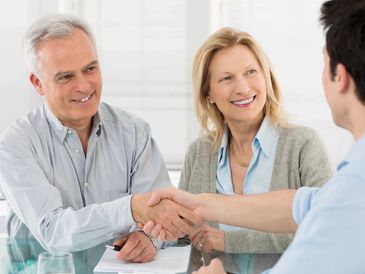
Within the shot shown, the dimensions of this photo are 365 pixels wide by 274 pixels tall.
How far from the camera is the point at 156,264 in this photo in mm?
2082

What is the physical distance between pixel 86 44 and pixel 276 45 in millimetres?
2304

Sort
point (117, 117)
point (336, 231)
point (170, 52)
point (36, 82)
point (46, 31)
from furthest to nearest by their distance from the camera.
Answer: point (170, 52), point (117, 117), point (36, 82), point (46, 31), point (336, 231)

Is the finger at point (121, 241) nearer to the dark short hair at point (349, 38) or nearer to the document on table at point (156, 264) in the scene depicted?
the document on table at point (156, 264)

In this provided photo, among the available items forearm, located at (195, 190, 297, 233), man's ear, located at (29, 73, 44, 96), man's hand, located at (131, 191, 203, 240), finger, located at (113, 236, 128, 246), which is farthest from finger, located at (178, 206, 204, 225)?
man's ear, located at (29, 73, 44, 96)

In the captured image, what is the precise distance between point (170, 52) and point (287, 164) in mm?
2187

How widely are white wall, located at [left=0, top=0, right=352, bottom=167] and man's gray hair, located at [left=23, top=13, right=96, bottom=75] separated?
2076mm

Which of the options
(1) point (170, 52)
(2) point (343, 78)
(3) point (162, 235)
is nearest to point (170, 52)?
(1) point (170, 52)

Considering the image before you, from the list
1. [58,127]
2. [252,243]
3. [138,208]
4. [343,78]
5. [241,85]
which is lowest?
[252,243]

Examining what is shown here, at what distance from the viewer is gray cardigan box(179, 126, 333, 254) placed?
2623 millimetres

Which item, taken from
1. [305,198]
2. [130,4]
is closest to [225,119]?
[305,198]

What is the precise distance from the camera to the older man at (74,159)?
231cm

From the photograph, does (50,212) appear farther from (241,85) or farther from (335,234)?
(335,234)

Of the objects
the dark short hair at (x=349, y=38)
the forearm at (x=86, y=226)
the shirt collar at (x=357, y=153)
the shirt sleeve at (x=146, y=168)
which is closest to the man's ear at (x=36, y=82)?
the shirt sleeve at (x=146, y=168)

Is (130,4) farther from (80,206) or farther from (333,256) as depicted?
(333,256)
